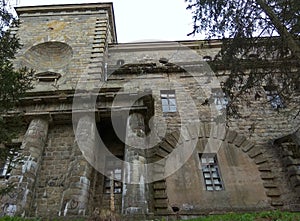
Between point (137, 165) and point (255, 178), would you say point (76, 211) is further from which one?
point (255, 178)

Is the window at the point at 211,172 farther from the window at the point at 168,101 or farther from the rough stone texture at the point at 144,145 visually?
the window at the point at 168,101

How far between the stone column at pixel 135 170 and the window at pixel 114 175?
158cm

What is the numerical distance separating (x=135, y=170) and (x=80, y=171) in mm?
1805

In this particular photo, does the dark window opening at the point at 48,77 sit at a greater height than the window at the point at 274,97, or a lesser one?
greater

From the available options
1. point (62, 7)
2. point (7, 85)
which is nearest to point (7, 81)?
point (7, 85)

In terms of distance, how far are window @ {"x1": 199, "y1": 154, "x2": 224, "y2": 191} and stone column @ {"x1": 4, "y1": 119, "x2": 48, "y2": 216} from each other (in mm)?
6528

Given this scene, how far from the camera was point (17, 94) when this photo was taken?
26.4 feet

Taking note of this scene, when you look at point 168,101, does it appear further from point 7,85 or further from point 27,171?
point 7,85

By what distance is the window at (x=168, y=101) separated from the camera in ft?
48.4

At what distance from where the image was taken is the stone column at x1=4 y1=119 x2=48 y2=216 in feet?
28.1

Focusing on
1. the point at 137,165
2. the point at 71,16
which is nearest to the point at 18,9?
the point at 71,16

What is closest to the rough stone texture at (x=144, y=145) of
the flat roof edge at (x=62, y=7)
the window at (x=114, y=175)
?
the window at (x=114, y=175)

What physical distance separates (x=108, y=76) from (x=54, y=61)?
3.45 meters

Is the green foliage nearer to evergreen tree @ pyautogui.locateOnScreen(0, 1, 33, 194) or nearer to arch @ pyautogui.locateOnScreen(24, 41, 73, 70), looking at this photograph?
evergreen tree @ pyautogui.locateOnScreen(0, 1, 33, 194)
